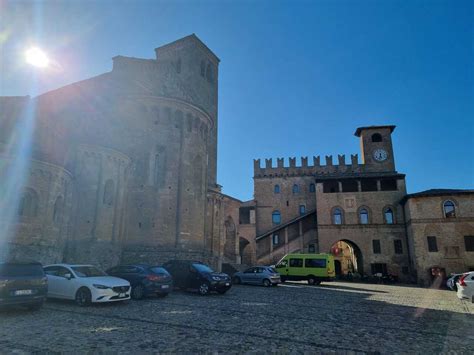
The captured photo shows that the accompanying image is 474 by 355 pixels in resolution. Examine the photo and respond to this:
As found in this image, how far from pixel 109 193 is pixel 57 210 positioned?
3879 mm

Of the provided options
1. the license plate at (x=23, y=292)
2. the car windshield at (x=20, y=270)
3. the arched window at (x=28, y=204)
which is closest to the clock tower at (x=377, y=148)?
the arched window at (x=28, y=204)

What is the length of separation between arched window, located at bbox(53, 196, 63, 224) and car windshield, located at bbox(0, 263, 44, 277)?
817cm

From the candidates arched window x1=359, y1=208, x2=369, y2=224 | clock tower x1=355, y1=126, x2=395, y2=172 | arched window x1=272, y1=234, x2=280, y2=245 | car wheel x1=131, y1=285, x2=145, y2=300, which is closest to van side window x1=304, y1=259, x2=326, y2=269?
arched window x1=359, y1=208, x2=369, y2=224

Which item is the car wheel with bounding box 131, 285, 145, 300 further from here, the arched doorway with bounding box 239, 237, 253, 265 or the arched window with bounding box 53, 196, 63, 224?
the arched doorway with bounding box 239, 237, 253, 265

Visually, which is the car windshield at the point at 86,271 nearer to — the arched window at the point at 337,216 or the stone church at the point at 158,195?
the stone church at the point at 158,195

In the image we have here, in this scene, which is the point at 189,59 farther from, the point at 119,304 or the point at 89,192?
the point at 119,304

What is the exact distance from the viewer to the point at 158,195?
24.2 meters

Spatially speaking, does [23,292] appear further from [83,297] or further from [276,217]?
[276,217]

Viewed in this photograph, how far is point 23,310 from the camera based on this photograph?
10.3 meters

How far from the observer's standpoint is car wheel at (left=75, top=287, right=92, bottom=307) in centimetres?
1119

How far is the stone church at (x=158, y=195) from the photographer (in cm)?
1723

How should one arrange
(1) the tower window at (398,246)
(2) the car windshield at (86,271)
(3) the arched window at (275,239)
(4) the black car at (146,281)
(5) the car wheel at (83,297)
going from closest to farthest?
(5) the car wheel at (83,297)
(2) the car windshield at (86,271)
(4) the black car at (146,281)
(1) the tower window at (398,246)
(3) the arched window at (275,239)

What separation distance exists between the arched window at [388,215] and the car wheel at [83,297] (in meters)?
34.8

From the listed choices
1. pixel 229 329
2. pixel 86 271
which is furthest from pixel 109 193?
pixel 229 329
